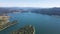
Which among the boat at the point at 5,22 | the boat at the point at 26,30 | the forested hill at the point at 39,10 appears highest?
the forested hill at the point at 39,10

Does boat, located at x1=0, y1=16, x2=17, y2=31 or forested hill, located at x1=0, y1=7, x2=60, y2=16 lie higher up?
forested hill, located at x1=0, y1=7, x2=60, y2=16

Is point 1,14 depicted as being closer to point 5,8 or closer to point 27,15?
point 5,8

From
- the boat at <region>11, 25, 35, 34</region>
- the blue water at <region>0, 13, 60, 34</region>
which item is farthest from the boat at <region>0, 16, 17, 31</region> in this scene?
the boat at <region>11, 25, 35, 34</region>

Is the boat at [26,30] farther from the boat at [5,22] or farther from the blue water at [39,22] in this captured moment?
the boat at [5,22]

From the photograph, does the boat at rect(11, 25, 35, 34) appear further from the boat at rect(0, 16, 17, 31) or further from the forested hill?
the forested hill

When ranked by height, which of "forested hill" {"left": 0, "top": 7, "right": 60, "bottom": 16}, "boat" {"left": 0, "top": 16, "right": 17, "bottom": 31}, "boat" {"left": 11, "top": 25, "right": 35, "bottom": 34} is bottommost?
"boat" {"left": 11, "top": 25, "right": 35, "bottom": 34}

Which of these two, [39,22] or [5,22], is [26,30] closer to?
[39,22]

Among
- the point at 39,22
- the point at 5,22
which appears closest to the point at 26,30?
the point at 39,22

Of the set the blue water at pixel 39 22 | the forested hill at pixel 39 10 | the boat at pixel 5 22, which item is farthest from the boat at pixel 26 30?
the forested hill at pixel 39 10
